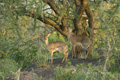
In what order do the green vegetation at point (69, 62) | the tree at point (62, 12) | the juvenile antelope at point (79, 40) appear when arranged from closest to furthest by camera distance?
1. the green vegetation at point (69, 62)
2. the tree at point (62, 12)
3. the juvenile antelope at point (79, 40)

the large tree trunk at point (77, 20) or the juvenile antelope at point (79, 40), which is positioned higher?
the large tree trunk at point (77, 20)

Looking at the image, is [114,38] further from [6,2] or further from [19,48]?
[19,48]

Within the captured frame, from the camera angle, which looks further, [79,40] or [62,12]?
[79,40]

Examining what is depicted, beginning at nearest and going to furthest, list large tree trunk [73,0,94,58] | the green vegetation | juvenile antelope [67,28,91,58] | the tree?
the green vegetation
the tree
large tree trunk [73,0,94,58]
juvenile antelope [67,28,91,58]

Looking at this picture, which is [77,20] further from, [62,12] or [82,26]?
[62,12]

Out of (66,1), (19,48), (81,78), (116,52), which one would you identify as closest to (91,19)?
(66,1)

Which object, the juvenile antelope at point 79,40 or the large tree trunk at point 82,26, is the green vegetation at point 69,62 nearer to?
the large tree trunk at point 82,26

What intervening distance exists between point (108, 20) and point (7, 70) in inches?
157

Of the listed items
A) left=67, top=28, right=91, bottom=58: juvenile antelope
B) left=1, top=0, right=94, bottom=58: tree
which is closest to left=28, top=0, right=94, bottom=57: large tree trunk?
left=1, top=0, right=94, bottom=58: tree

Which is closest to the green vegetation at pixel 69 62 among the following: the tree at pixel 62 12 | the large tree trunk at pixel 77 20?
the tree at pixel 62 12

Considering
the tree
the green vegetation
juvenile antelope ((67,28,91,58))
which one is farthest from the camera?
juvenile antelope ((67,28,91,58))

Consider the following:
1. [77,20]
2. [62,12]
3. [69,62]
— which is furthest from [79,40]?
[69,62]

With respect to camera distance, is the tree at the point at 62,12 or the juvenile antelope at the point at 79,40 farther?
the juvenile antelope at the point at 79,40

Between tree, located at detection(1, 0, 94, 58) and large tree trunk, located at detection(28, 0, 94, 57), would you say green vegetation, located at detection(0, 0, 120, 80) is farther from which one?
large tree trunk, located at detection(28, 0, 94, 57)
